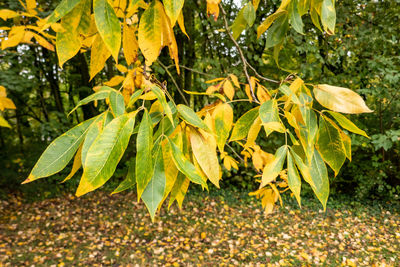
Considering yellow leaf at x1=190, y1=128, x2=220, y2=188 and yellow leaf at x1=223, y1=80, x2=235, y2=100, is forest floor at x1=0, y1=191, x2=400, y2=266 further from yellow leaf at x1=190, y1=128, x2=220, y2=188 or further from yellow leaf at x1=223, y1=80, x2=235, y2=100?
yellow leaf at x1=190, y1=128, x2=220, y2=188

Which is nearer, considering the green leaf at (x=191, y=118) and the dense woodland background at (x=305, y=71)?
the green leaf at (x=191, y=118)

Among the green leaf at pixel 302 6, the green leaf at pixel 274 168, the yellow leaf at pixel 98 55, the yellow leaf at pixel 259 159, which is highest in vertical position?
the green leaf at pixel 302 6

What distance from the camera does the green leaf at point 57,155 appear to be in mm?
411

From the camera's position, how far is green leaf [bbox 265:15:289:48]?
31.4 inches

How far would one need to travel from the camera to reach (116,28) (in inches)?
17.3

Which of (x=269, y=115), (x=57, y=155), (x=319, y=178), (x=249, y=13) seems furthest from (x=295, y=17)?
(x=57, y=155)

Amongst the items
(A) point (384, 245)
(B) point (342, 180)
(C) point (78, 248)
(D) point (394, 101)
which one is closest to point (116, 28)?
(C) point (78, 248)

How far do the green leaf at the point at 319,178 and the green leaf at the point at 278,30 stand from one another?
420mm

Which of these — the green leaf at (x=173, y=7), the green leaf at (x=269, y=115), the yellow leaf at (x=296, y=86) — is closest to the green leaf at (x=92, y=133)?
the green leaf at (x=173, y=7)

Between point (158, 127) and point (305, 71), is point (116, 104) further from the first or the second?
point (305, 71)

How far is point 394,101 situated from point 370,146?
105 cm

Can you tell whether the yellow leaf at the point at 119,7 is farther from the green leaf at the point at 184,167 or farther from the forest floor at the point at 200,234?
the forest floor at the point at 200,234

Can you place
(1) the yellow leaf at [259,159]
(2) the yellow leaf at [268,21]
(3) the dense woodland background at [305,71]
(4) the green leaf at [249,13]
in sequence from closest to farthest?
(2) the yellow leaf at [268,21], (4) the green leaf at [249,13], (1) the yellow leaf at [259,159], (3) the dense woodland background at [305,71]

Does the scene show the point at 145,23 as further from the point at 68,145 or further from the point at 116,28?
the point at 68,145
